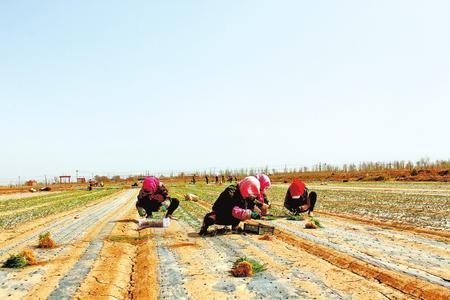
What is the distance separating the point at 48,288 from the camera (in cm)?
720

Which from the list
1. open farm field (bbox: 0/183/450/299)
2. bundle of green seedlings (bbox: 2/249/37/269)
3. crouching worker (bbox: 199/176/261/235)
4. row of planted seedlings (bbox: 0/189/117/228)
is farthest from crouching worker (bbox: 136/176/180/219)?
bundle of green seedlings (bbox: 2/249/37/269)

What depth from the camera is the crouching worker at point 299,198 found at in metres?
18.3

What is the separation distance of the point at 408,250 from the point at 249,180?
5.18 metres

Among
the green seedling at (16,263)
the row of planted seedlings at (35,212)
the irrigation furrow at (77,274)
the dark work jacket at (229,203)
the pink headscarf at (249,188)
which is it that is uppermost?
the pink headscarf at (249,188)

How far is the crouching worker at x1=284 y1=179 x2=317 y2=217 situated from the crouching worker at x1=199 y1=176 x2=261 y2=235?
200 inches

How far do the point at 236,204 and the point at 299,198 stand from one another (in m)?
6.05

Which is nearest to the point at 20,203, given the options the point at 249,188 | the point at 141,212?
the point at 141,212

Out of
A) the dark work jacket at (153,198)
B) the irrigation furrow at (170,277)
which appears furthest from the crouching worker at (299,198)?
the irrigation furrow at (170,277)

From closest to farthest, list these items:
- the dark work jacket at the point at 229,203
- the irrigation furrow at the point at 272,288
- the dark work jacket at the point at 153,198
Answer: the irrigation furrow at the point at 272,288
the dark work jacket at the point at 229,203
the dark work jacket at the point at 153,198

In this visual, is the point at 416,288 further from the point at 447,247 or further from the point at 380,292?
the point at 447,247

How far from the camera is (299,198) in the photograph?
61.0 feet

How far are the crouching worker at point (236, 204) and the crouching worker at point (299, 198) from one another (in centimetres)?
508

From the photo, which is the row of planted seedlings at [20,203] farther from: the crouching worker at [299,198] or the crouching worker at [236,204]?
the crouching worker at [236,204]

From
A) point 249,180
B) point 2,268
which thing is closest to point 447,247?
point 249,180
